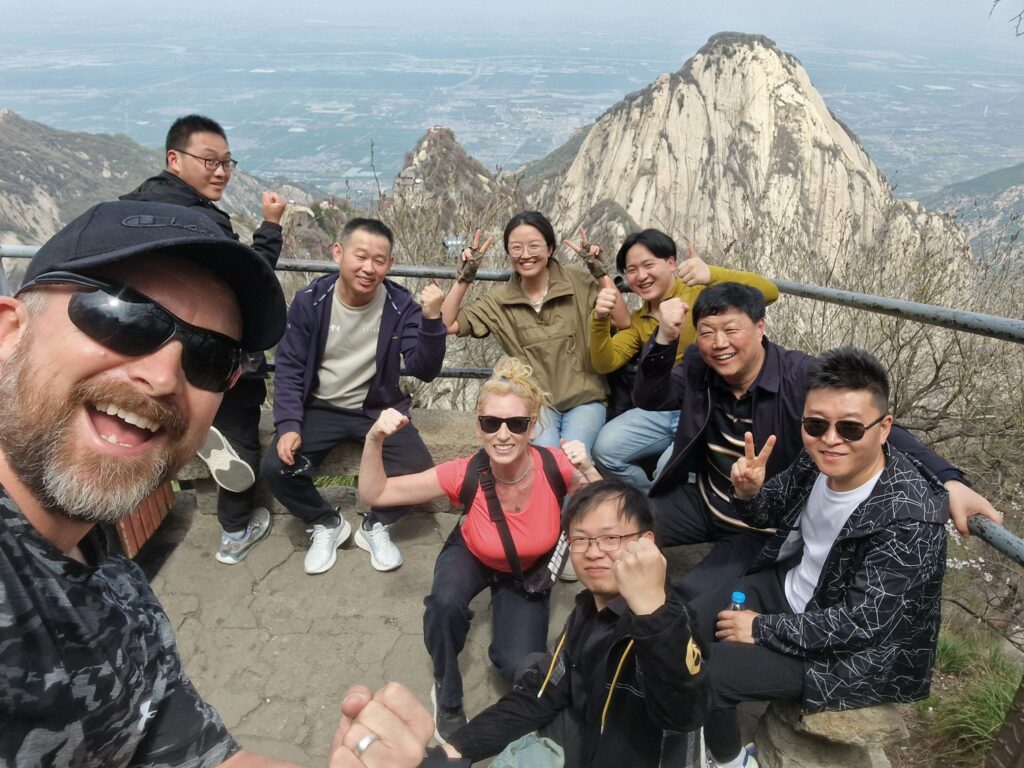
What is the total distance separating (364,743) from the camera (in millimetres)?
1030

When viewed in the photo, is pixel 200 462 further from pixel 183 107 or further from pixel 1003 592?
pixel 183 107

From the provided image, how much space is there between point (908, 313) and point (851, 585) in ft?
3.39

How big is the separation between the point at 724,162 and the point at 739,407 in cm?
4771

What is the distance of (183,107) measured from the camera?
434ft

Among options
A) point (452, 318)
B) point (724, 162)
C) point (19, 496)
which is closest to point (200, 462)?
point (452, 318)

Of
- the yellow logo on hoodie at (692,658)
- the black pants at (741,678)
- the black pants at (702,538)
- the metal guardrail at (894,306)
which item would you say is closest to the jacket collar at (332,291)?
the metal guardrail at (894,306)

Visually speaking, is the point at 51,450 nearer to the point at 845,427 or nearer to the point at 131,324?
the point at 131,324

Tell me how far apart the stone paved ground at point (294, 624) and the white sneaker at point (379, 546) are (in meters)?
0.06

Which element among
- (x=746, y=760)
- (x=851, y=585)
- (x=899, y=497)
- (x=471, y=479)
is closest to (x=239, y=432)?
(x=471, y=479)

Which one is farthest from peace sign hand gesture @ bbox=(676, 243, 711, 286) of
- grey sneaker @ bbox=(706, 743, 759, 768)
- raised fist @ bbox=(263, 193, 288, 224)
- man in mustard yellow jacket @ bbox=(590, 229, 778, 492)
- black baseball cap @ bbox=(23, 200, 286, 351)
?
black baseball cap @ bbox=(23, 200, 286, 351)

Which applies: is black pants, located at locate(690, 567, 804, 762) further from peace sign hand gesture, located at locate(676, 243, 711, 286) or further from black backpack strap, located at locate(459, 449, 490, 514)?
peace sign hand gesture, located at locate(676, 243, 711, 286)

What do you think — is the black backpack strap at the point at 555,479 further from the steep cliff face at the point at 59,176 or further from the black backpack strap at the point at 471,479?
the steep cliff face at the point at 59,176

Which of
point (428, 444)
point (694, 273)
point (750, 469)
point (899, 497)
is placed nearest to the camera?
point (899, 497)

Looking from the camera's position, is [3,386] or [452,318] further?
→ [452,318]
